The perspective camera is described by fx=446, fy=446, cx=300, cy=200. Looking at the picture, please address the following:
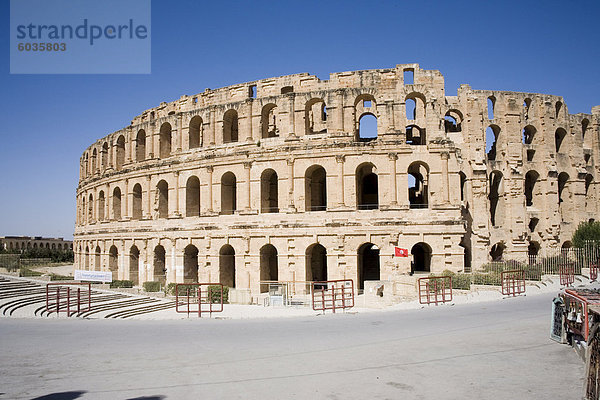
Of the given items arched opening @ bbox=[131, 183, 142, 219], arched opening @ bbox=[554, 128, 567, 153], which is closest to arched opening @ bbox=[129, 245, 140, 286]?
arched opening @ bbox=[131, 183, 142, 219]

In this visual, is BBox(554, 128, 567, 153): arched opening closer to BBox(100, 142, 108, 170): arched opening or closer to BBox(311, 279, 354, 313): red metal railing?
BBox(311, 279, 354, 313): red metal railing

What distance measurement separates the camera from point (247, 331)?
43.8 feet

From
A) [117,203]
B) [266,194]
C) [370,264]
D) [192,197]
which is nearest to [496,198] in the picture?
[370,264]

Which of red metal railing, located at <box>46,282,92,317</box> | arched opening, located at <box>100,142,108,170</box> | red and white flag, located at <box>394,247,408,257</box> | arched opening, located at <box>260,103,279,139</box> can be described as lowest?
red metal railing, located at <box>46,282,92,317</box>

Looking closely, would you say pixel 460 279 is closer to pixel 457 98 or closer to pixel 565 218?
pixel 457 98

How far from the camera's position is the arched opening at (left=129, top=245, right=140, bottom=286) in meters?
33.8

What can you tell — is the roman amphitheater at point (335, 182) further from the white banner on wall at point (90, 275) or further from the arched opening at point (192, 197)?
the white banner on wall at point (90, 275)

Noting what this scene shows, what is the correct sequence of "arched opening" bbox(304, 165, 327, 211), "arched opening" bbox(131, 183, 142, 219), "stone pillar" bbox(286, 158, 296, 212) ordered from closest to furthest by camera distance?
1. "stone pillar" bbox(286, 158, 296, 212)
2. "arched opening" bbox(304, 165, 327, 211)
3. "arched opening" bbox(131, 183, 142, 219)

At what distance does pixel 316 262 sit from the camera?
28734mm

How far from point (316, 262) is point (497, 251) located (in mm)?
14775

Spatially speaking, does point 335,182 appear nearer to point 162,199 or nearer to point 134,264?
point 162,199

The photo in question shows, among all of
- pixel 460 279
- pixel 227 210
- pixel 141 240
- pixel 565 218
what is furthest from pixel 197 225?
pixel 565 218

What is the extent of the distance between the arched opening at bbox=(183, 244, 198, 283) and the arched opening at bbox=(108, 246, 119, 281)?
8.42 meters

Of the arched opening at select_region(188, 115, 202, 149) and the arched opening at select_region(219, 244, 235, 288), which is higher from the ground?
the arched opening at select_region(188, 115, 202, 149)
